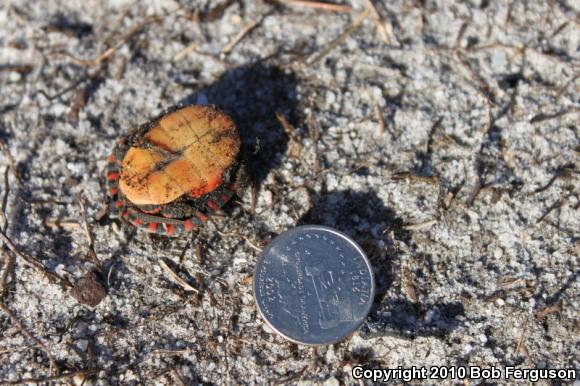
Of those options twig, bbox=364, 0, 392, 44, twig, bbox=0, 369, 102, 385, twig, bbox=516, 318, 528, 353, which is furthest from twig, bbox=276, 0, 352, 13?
Answer: twig, bbox=0, 369, 102, 385

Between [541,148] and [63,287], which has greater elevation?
[541,148]

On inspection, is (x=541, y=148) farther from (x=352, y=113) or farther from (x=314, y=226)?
(x=314, y=226)

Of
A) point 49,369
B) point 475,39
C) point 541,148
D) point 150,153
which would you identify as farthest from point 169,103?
point 541,148

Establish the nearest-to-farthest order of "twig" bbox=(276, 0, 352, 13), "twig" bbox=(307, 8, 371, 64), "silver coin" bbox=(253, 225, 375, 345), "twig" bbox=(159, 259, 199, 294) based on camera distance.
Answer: "silver coin" bbox=(253, 225, 375, 345) → "twig" bbox=(159, 259, 199, 294) → "twig" bbox=(307, 8, 371, 64) → "twig" bbox=(276, 0, 352, 13)

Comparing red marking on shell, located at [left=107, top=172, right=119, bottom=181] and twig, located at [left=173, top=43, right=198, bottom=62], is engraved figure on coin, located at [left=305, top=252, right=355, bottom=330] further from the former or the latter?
twig, located at [left=173, top=43, right=198, bottom=62]

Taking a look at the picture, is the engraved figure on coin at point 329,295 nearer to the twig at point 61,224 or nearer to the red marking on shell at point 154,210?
the red marking on shell at point 154,210

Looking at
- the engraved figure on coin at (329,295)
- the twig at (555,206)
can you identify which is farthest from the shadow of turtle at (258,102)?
the twig at (555,206)

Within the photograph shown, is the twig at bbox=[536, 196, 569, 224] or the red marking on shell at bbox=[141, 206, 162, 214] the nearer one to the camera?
the red marking on shell at bbox=[141, 206, 162, 214]
